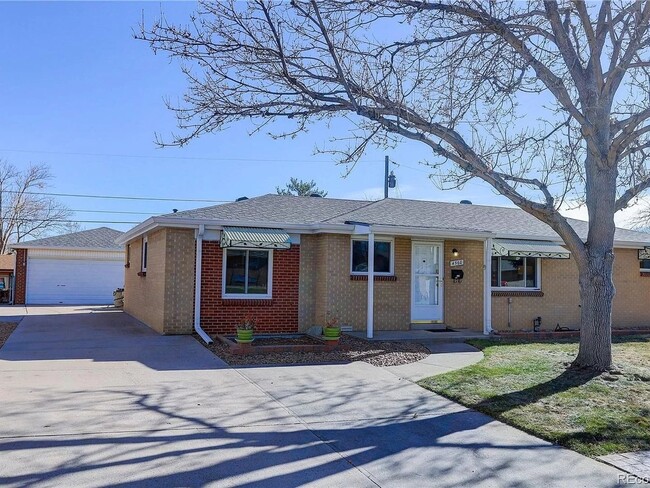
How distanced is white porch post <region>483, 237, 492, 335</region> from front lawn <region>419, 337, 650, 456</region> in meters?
3.31

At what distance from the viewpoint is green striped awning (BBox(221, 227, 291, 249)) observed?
Result: 469 inches

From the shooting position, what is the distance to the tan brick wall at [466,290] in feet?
46.4

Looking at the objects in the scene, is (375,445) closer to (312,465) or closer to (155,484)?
(312,465)

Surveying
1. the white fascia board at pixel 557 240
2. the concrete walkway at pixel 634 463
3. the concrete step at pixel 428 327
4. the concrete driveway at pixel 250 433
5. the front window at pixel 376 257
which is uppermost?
the white fascia board at pixel 557 240

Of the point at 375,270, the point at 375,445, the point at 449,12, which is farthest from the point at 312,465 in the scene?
the point at 375,270

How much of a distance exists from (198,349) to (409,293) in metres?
5.67

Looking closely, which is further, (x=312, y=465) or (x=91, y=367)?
(x=91, y=367)

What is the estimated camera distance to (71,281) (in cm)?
2550

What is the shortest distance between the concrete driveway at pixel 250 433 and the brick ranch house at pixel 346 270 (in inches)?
149

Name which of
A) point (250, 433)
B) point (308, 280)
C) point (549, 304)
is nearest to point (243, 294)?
point (308, 280)

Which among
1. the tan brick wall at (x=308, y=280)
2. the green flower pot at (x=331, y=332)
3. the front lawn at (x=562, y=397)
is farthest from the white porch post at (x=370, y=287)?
the front lawn at (x=562, y=397)

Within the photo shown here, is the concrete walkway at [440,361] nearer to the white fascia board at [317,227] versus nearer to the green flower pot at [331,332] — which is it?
the green flower pot at [331,332]

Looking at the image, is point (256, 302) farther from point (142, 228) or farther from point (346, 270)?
point (142, 228)

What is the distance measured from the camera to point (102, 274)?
25984mm
